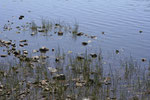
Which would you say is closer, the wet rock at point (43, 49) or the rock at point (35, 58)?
the rock at point (35, 58)

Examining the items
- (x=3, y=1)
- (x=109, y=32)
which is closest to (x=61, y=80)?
(x=109, y=32)

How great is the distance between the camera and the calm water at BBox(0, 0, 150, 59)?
18078 mm

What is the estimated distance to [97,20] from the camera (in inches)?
1020

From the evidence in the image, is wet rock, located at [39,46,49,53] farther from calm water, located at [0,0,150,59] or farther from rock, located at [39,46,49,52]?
calm water, located at [0,0,150,59]

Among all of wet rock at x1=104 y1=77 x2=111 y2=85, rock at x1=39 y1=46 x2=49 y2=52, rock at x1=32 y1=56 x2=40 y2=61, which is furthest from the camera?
rock at x1=39 y1=46 x2=49 y2=52

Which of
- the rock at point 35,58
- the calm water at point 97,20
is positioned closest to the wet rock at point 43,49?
the calm water at point 97,20

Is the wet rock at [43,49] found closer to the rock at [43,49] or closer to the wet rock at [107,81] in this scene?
the rock at [43,49]

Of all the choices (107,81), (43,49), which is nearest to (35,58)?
(43,49)

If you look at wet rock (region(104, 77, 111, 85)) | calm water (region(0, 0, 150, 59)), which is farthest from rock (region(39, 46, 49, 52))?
wet rock (region(104, 77, 111, 85))

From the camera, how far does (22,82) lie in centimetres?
1177

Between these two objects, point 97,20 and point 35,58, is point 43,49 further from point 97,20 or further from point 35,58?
point 97,20

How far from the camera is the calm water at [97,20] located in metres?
18.1

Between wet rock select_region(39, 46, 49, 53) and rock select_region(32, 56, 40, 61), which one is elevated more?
wet rock select_region(39, 46, 49, 53)

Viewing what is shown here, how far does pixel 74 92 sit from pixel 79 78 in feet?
4.97
